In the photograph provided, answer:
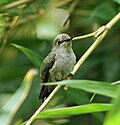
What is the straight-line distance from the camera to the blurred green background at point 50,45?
2.46m

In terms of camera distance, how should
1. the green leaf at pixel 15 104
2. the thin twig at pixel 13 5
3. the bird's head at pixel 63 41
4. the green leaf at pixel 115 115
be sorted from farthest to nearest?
the thin twig at pixel 13 5
the bird's head at pixel 63 41
the green leaf at pixel 15 104
the green leaf at pixel 115 115

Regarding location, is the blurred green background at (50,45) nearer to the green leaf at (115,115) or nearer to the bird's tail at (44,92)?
the bird's tail at (44,92)

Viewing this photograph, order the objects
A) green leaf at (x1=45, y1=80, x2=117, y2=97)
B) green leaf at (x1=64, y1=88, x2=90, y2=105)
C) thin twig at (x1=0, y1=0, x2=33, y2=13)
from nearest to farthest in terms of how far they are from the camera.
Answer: green leaf at (x1=45, y1=80, x2=117, y2=97), green leaf at (x1=64, y1=88, x2=90, y2=105), thin twig at (x1=0, y1=0, x2=33, y2=13)

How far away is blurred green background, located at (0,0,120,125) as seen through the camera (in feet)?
8.05

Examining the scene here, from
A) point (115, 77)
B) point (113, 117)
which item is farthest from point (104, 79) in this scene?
point (113, 117)

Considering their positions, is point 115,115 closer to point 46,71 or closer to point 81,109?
point 81,109

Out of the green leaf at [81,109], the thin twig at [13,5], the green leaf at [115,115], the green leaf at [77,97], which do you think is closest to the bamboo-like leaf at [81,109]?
the green leaf at [81,109]

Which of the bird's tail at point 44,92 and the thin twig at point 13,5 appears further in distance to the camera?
the thin twig at point 13,5

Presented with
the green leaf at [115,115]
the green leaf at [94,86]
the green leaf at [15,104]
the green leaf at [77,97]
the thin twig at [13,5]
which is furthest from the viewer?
the thin twig at [13,5]

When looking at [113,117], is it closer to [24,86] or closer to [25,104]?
[24,86]

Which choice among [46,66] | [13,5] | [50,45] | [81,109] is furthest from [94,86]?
[50,45]

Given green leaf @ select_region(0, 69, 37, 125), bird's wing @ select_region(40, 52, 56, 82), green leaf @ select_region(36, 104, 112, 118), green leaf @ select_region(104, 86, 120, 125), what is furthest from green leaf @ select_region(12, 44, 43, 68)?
green leaf @ select_region(104, 86, 120, 125)

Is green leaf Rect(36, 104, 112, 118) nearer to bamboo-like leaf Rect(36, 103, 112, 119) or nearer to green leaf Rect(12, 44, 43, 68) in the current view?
bamboo-like leaf Rect(36, 103, 112, 119)

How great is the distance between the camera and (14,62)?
2.74 metres
